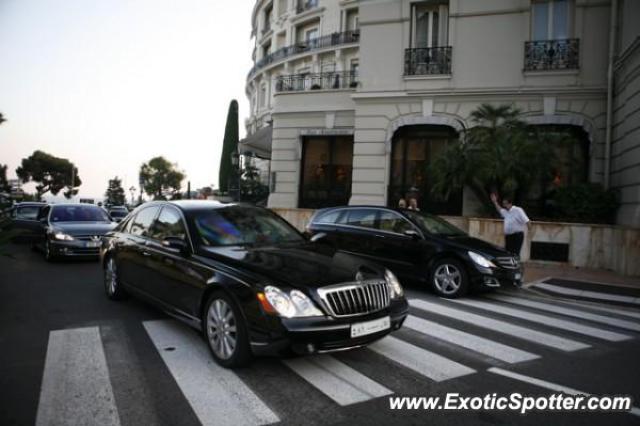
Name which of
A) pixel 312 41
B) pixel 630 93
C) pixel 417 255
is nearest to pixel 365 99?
pixel 630 93

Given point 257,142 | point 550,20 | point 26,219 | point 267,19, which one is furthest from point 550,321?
point 267,19

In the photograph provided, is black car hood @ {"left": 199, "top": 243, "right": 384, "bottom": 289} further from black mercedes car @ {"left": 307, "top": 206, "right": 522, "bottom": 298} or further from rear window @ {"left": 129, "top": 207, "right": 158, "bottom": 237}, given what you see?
black mercedes car @ {"left": 307, "top": 206, "right": 522, "bottom": 298}

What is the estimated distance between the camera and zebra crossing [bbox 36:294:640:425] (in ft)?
10.2

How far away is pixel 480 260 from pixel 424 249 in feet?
3.17

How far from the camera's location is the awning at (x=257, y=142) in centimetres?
1975

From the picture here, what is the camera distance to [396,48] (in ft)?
50.3

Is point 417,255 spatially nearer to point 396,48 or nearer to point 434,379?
point 434,379

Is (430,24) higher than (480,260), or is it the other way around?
(430,24)

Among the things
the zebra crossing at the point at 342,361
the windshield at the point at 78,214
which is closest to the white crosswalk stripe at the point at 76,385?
the zebra crossing at the point at 342,361

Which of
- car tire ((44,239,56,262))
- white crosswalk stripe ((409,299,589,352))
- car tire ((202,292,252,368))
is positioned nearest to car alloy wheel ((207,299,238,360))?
car tire ((202,292,252,368))

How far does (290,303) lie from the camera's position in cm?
347

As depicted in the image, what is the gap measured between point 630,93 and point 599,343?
30.2 feet

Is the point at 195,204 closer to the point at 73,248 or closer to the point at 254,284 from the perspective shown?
the point at 254,284

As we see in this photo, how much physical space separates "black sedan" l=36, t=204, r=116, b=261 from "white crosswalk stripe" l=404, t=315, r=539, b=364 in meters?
7.77
